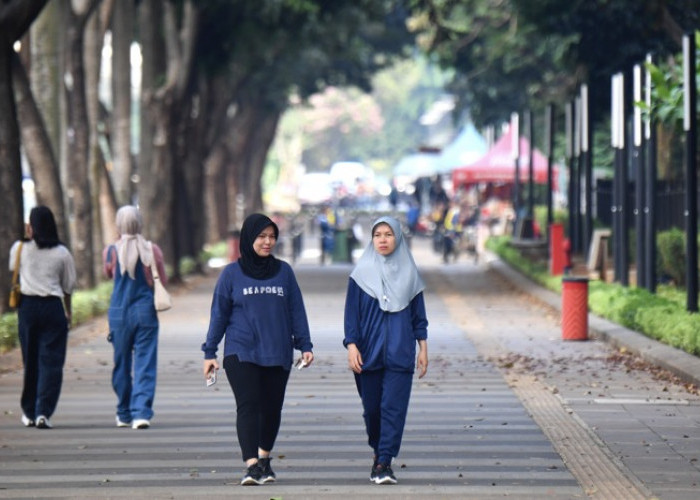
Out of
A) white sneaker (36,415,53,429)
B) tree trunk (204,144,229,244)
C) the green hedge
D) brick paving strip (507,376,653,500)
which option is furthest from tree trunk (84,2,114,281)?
tree trunk (204,144,229,244)

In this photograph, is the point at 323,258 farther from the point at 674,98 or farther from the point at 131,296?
the point at 131,296

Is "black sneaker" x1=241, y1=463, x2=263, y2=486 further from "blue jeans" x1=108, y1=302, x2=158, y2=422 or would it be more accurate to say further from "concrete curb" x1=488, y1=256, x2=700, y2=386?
"concrete curb" x1=488, y1=256, x2=700, y2=386

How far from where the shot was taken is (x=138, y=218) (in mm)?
12945

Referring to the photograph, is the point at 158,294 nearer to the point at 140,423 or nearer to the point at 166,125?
the point at 140,423

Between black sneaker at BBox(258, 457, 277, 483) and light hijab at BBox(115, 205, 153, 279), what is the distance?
3.18 metres

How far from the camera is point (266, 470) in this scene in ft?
32.8

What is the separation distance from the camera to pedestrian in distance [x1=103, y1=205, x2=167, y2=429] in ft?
42.1

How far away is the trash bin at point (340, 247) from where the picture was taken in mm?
43438

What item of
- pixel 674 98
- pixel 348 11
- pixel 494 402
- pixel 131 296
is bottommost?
pixel 494 402

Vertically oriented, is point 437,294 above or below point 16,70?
below

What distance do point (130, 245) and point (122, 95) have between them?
17496mm

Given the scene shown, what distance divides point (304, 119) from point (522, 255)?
96.2 m

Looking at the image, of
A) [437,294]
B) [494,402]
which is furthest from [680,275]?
[494,402]

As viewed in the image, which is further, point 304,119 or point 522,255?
point 304,119
